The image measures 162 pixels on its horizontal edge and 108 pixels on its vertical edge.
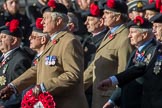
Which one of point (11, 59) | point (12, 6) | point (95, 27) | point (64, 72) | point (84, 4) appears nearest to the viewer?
point (64, 72)

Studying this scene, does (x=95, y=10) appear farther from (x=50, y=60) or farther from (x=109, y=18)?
(x=50, y=60)

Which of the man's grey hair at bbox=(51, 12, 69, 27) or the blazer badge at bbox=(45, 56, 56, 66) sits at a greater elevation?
the man's grey hair at bbox=(51, 12, 69, 27)

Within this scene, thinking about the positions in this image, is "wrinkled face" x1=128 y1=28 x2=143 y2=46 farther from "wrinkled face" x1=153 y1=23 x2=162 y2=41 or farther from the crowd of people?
"wrinkled face" x1=153 y1=23 x2=162 y2=41

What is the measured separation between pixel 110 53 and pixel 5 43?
1.54 metres

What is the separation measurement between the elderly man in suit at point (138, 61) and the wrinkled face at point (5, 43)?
6.71ft

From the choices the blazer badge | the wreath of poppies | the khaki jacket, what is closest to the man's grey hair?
the khaki jacket

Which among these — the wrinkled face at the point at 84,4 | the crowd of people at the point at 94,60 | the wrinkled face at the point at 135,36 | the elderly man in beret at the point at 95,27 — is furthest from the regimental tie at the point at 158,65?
the wrinkled face at the point at 84,4

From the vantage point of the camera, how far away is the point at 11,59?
357 inches

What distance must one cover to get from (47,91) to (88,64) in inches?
92.3

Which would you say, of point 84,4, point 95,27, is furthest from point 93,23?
point 84,4

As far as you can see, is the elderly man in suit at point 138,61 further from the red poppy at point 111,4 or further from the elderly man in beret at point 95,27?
the elderly man in beret at point 95,27

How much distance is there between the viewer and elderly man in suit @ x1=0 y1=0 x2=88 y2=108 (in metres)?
7.31

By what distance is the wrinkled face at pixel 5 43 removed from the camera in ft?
30.4

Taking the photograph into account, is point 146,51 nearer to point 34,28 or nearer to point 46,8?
point 46,8
